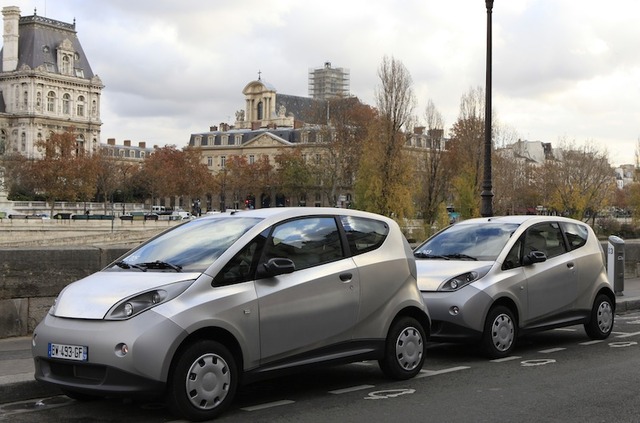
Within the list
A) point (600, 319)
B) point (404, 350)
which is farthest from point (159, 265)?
point (600, 319)

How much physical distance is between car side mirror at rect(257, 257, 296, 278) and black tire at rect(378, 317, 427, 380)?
1.63 meters

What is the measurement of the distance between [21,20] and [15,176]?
197ft

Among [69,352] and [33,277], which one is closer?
[69,352]

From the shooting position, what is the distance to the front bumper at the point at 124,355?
6.04 m

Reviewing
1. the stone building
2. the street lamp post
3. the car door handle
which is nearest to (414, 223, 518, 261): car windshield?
the car door handle

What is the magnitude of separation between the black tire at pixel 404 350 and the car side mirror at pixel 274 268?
163cm

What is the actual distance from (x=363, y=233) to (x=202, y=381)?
2488 mm

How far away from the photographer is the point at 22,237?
61.4m

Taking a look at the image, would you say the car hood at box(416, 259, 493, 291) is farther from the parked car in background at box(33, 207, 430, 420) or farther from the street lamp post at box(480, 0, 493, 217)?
the street lamp post at box(480, 0, 493, 217)

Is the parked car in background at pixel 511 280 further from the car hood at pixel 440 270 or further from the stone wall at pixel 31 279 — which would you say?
the stone wall at pixel 31 279

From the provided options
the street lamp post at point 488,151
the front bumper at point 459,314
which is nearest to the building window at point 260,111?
A: the street lamp post at point 488,151

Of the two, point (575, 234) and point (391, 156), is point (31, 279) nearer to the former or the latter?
point (575, 234)

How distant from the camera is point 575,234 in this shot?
36.8 ft

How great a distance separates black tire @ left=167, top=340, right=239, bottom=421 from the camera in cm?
618
